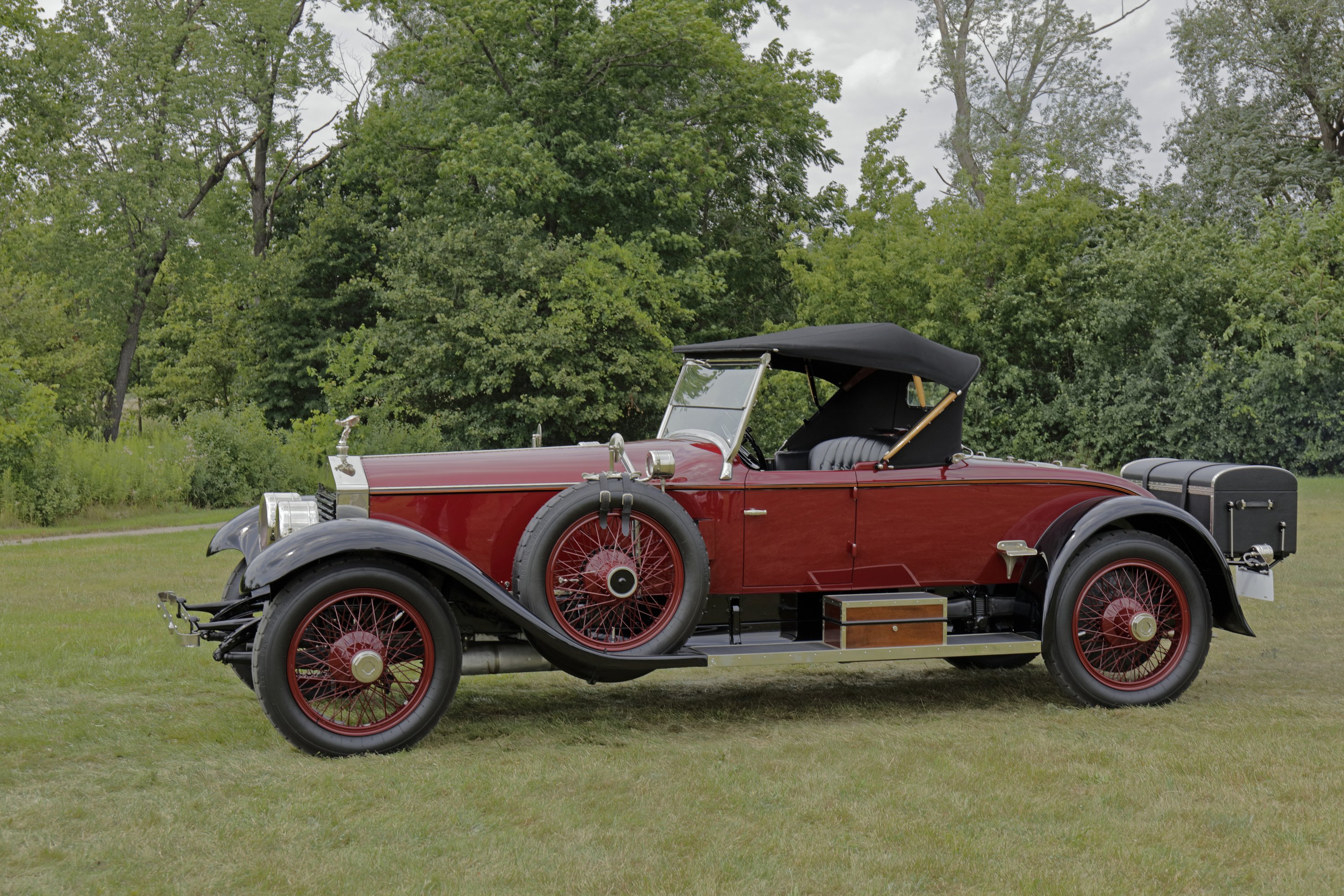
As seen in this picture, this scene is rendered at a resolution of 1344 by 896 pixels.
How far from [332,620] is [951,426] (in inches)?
130

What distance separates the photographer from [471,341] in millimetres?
21141

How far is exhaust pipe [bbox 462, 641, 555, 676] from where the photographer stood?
5684 millimetres

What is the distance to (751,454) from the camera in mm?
6590

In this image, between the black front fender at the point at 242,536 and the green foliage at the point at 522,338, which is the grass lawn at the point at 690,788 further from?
the green foliage at the point at 522,338

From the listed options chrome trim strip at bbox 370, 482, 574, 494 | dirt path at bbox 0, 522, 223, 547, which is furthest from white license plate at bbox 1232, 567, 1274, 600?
dirt path at bbox 0, 522, 223, 547

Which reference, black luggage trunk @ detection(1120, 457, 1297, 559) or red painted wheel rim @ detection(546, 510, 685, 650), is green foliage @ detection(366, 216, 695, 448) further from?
red painted wheel rim @ detection(546, 510, 685, 650)

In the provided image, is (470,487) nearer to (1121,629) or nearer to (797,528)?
(797,528)

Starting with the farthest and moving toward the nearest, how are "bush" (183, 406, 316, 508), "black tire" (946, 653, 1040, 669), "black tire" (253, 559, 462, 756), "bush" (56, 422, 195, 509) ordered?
"bush" (183, 406, 316, 508)
"bush" (56, 422, 195, 509)
"black tire" (946, 653, 1040, 669)
"black tire" (253, 559, 462, 756)

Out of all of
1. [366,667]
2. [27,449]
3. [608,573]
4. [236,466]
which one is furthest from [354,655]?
[236,466]

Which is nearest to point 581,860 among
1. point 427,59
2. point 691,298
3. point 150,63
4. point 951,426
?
point 951,426

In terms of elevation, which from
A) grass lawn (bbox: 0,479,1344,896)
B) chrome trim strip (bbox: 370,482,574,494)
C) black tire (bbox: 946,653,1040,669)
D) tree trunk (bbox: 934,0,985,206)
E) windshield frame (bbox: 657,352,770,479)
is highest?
tree trunk (bbox: 934,0,985,206)

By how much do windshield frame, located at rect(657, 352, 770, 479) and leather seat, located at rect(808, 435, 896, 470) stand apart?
2.07 ft

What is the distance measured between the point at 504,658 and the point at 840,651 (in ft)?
5.40

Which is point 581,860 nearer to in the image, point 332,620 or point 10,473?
point 332,620
